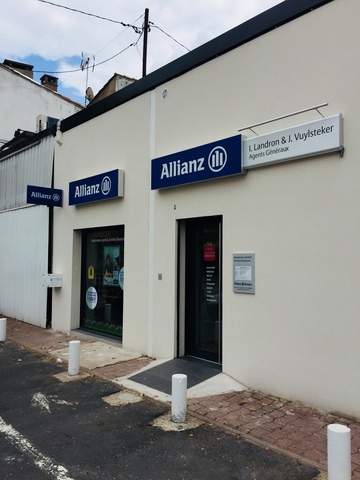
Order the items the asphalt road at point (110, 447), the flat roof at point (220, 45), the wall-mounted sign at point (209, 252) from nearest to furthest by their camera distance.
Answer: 1. the asphalt road at point (110, 447)
2. the flat roof at point (220, 45)
3. the wall-mounted sign at point (209, 252)

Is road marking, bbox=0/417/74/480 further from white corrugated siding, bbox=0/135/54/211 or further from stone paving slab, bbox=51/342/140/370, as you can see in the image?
white corrugated siding, bbox=0/135/54/211

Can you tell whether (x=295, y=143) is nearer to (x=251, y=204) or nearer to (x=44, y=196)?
(x=251, y=204)

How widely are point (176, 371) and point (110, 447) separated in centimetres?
225

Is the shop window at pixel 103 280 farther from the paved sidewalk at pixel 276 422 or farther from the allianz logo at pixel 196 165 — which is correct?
the paved sidewalk at pixel 276 422

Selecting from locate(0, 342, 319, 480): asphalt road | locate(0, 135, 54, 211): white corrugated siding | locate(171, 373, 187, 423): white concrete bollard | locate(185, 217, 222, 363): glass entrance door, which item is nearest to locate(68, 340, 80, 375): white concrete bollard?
locate(0, 342, 319, 480): asphalt road

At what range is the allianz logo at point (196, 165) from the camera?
592 centimetres

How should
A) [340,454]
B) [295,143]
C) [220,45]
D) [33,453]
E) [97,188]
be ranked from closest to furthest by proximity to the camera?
[340,454] < [33,453] < [295,143] < [220,45] < [97,188]

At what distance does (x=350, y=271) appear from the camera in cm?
457

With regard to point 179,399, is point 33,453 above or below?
below

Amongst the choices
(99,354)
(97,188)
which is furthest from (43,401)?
(97,188)

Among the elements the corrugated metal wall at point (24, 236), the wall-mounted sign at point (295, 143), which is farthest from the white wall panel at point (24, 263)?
the wall-mounted sign at point (295, 143)

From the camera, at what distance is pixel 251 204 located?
5.63 meters

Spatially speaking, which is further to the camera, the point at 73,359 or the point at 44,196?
the point at 44,196

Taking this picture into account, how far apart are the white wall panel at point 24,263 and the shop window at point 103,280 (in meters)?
1.53
